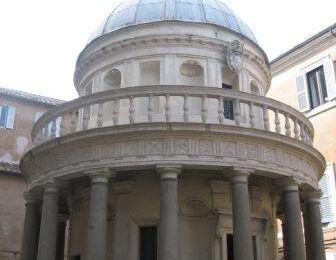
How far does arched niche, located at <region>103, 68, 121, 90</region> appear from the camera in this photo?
20.2m

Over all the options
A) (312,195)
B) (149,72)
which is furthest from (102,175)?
(312,195)

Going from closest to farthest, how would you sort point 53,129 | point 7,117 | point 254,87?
point 53,129 < point 254,87 < point 7,117

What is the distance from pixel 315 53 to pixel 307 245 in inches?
581

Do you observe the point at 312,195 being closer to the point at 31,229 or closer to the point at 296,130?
the point at 296,130

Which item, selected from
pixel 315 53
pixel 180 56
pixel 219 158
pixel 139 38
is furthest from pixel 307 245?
pixel 315 53

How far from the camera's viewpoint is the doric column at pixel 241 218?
13930mm

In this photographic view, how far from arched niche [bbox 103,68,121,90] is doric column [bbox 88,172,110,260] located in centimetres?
632

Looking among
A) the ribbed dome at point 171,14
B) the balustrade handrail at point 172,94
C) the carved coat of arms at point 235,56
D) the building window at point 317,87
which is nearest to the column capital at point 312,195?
the balustrade handrail at point 172,94

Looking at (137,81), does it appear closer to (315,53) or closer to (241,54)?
(241,54)

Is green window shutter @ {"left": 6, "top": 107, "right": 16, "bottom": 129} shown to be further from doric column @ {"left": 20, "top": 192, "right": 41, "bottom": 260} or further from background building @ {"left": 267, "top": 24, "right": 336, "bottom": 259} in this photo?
doric column @ {"left": 20, "top": 192, "right": 41, "bottom": 260}

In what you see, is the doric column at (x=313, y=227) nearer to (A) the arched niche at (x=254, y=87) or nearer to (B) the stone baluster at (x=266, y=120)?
(B) the stone baluster at (x=266, y=120)

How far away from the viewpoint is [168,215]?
13992 mm

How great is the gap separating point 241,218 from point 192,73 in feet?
23.9

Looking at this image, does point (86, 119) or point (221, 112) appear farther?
point (86, 119)
